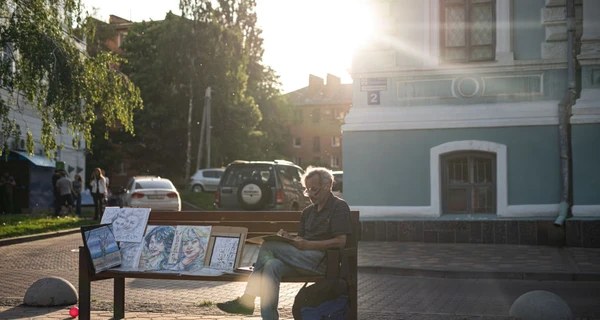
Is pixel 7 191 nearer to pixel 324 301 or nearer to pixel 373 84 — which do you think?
pixel 373 84

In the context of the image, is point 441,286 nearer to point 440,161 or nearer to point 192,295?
point 192,295

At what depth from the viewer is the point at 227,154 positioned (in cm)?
6000

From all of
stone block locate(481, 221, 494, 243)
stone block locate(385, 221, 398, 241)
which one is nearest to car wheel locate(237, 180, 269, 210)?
stone block locate(385, 221, 398, 241)

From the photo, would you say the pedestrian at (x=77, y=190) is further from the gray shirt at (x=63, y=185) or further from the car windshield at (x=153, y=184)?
the car windshield at (x=153, y=184)

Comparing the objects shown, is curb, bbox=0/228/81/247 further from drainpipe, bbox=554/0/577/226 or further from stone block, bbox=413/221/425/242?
drainpipe, bbox=554/0/577/226

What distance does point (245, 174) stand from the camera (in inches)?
1008

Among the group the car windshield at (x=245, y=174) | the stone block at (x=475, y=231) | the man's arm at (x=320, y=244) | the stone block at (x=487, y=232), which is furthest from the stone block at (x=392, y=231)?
the man's arm at (x=320, y=244)

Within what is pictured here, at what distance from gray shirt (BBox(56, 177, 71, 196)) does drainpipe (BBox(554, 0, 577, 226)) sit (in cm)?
1728

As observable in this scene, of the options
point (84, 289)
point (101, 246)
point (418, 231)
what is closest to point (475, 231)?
point (418, 231)

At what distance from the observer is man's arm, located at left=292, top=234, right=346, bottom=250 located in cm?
696

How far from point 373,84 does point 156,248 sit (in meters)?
10.7

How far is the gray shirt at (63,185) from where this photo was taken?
27.4 metres

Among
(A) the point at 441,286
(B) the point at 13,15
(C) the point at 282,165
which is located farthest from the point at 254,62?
(A) the point at 441,286

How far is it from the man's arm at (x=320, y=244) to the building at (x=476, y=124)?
10.1 meters
